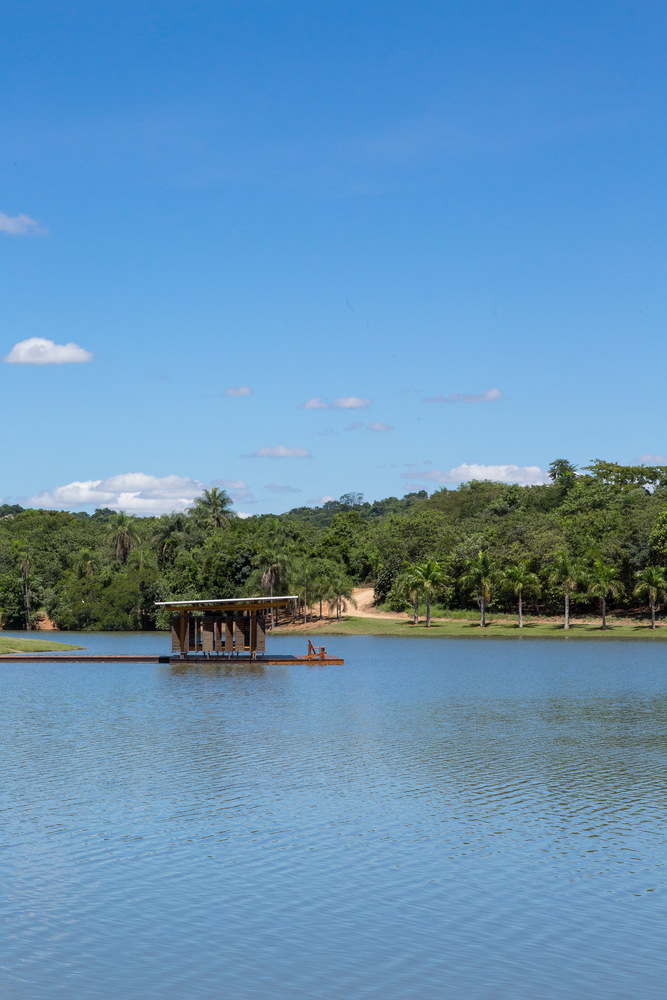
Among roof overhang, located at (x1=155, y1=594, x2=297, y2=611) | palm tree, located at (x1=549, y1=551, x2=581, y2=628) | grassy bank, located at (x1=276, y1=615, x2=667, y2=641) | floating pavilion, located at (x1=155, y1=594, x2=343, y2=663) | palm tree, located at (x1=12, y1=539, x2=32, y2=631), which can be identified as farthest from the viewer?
palm tree, located at (x1=12, y1=539, x2=32, y2=631)

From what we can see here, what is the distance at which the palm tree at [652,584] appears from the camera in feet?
308

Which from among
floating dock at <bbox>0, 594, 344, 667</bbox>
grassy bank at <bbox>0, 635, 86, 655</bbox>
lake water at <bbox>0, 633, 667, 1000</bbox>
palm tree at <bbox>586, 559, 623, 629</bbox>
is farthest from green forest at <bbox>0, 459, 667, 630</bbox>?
lake water at <bbox>0, 633, 667, 1000</bbox>

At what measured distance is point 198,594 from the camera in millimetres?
118938

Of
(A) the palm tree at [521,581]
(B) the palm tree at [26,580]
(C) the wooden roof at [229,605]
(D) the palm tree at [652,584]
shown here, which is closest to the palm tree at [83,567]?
(B) the palm tree at [26,580]

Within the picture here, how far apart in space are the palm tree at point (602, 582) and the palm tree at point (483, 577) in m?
10.6

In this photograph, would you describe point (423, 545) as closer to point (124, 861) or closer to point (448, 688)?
point (448, 688)

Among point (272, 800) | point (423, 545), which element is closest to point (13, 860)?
point (272, 800)

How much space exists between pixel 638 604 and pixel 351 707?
69745 mm

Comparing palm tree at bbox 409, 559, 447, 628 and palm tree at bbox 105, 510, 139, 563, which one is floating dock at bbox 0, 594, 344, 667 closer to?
palm tree at bbox 409, 559, 447, 628

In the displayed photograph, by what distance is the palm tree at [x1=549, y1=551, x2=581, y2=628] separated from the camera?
9819 cm

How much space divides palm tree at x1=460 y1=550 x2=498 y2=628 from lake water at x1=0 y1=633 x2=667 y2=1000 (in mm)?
64283

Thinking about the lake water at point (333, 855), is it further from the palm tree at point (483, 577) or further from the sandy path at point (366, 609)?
the sandy path at point (366, 609)

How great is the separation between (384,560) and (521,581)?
2755 cm

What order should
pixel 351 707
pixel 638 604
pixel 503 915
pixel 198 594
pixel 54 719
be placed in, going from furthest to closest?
pixel 198 594, pixel 638 604, pixel 351 707, pixel 54 719, pixel 503 915
